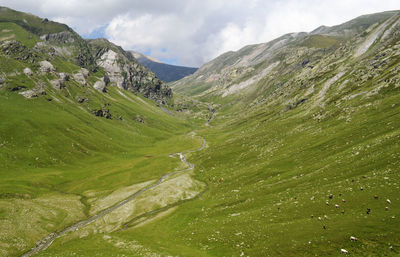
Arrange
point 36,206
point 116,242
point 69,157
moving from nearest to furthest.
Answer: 1. point 116,242
2. point 36,206
3. point 69,157

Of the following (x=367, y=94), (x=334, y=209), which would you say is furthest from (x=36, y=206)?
(x=367, y=94)

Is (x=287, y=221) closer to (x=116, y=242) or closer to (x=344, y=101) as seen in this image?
(x=116, y=242)

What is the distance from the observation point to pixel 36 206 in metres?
80.8

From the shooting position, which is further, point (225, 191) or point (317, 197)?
point (225, 191)

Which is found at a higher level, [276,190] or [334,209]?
[334,209]

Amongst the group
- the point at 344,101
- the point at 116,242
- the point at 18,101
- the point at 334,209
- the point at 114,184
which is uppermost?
the point at 18,101

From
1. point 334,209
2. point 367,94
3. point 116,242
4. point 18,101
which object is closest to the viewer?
point 334,209

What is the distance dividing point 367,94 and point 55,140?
18726 cm

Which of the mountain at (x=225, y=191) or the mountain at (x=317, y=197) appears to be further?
the mountain at (x=225, y=191)

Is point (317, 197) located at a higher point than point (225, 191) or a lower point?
higher

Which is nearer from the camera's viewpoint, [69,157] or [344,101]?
[344,101]

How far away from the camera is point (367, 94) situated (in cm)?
11581

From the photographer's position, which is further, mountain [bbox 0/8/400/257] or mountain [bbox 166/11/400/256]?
mountain [bbox 0/8/400/257]

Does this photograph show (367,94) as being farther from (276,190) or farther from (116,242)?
(116,242)
